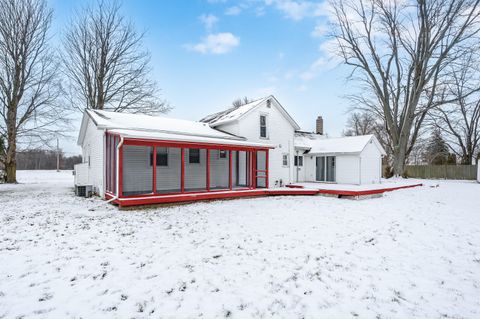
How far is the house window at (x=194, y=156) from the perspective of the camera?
13.8 metres

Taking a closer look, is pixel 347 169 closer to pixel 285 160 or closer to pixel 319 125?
pixel 285 160

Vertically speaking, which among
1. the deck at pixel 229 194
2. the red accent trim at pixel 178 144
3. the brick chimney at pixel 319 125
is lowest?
the deck at pixel 229 194

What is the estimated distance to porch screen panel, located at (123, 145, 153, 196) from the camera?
12.0 meters

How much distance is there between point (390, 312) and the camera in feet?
10.1

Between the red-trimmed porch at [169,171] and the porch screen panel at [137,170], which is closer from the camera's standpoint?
the red-trimmed porch at [169,171]

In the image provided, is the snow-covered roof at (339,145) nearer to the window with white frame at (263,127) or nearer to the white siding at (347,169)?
the white siding at (347,169)

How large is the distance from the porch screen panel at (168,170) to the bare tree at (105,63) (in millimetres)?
12386

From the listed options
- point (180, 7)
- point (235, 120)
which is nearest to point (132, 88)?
point (180, 7)

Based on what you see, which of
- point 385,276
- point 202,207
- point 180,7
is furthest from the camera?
point 180,7

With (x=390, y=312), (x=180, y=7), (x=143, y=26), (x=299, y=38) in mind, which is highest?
(x=143, y=26)

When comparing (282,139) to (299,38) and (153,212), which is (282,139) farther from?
(153,212)

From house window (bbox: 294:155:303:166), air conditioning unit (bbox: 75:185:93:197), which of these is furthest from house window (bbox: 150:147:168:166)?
house window (bbox: 294:155:303:166)

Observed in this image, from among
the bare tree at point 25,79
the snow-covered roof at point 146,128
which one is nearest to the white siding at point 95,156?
the snow-covered roof at point 146,128

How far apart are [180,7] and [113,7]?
9.73 metres
